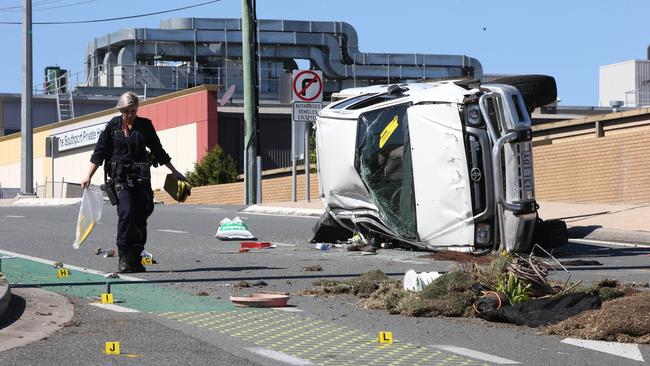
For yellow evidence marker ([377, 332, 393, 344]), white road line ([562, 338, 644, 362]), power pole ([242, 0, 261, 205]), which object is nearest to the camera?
white road line ([562, 338, 644, 362])

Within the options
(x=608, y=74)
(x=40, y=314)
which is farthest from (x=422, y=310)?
(x=608, y=74)

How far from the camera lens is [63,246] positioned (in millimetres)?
15406

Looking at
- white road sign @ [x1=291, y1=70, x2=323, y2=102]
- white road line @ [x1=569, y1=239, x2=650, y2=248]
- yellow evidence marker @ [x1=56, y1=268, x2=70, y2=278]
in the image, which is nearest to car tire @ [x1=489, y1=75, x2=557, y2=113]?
white road line @ [x1=569, y1=239, x2=650, y2=248]

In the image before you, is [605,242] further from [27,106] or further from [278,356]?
[27,106]

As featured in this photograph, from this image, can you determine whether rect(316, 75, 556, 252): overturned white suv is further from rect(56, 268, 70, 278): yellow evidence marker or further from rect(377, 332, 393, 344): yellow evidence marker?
rect(377, 332, 393, 344): yellow evidence marker

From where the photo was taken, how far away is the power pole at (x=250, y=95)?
32781 mm

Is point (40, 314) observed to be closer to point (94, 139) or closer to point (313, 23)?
point (94, 139)

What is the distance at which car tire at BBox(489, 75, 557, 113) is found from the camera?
15.8m

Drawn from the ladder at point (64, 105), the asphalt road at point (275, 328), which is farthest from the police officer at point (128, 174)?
the ladder at point (64, 105)

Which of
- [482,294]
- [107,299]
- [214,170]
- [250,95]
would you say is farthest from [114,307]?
[214,170]

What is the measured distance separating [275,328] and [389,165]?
6472 mm

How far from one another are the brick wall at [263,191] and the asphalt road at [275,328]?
2142 cm

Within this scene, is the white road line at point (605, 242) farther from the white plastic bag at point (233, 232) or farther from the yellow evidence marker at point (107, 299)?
the yellow evidence marker at point (107, 299)

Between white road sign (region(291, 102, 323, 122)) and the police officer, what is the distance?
46.5ft
